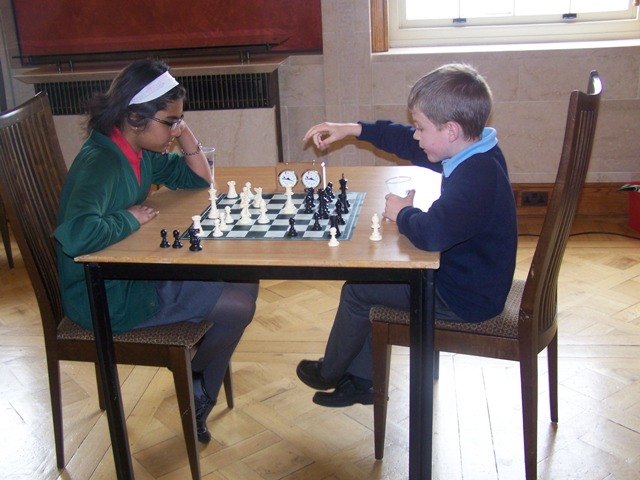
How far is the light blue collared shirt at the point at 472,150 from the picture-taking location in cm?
184

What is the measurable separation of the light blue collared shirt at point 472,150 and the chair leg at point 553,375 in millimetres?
657

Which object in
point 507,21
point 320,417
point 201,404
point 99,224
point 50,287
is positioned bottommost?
point 320,417

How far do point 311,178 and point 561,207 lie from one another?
0.77 metres

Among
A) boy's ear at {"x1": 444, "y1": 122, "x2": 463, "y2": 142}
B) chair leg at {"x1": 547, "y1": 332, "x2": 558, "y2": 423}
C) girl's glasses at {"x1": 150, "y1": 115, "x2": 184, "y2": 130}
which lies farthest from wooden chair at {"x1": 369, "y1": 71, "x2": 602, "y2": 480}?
girl's glasses at {"x1": 150, "y1": 115, "x2": 184, "y2": 130}

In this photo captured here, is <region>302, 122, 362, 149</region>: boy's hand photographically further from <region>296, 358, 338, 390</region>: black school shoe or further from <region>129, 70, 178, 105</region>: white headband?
<region>296, 358, 338, 390</region>: black school shoe

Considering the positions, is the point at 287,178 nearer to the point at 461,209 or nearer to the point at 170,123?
the point at 170,123

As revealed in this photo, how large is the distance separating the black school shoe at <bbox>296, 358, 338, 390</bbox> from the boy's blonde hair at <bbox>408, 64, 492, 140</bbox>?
90 cm

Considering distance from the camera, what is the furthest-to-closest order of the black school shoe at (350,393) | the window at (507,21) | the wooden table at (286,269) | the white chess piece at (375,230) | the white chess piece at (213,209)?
the window at (507,21)
the black school shoe at (350,393)
the white chess piece at (213,209)
the white chess piece at (375,230)
the wooden table at (286,269)

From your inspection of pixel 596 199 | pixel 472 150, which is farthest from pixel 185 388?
pixel 596 199

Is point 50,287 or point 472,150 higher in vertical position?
point 472,150

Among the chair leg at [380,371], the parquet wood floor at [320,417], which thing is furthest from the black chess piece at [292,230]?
the parquet wood floor at [320,417]

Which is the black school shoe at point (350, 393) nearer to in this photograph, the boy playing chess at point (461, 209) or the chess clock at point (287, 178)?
the boy playing chess at point (461, 209)

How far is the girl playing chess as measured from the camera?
192cm

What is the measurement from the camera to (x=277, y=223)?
1982 millimetres
